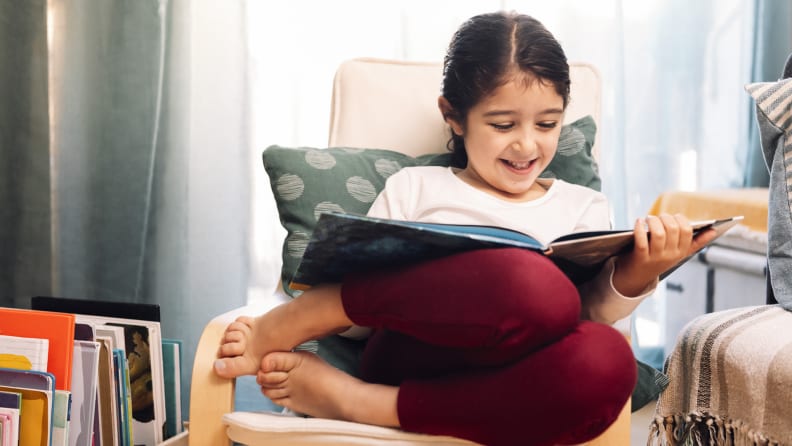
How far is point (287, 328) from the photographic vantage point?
3.22 feet

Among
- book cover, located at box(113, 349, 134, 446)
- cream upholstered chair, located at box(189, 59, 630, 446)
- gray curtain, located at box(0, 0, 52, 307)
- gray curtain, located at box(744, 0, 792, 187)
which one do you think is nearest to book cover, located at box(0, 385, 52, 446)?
book cover, located at box(113, 349, 134, 446)

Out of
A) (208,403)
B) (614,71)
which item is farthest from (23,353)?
(614,71)

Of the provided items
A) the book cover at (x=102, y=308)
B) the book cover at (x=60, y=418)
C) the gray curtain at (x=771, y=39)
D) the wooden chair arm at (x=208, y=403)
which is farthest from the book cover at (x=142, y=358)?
the gray curtain at (x=771, y=39)

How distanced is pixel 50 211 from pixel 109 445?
Result: 0.94 metres

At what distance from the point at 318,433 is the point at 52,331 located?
434 mm

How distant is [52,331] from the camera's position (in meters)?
1.08

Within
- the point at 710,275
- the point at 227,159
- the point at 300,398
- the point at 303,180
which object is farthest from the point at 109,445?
the point at 710,275

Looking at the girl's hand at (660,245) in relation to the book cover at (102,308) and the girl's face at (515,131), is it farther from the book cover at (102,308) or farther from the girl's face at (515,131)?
the book cover at (102,308)

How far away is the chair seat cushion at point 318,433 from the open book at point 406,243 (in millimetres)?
168

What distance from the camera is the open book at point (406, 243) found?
32.7 inches

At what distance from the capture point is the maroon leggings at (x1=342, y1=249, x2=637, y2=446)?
0.83m

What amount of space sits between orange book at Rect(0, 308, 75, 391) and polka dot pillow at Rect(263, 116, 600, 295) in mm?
314

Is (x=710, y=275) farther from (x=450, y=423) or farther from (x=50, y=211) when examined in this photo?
(x=50, y=211)

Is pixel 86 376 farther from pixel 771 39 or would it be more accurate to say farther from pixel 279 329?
pixel 771 39
